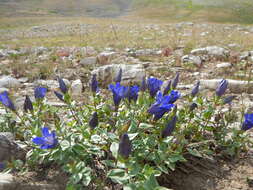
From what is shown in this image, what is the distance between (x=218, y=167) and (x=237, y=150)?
0.26 metres

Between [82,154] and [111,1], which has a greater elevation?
[111,1]

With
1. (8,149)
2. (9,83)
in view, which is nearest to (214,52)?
(9,83)

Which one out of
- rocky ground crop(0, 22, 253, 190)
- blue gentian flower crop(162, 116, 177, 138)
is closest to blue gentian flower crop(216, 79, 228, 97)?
rocky ground crop(0, 22, 253, 190)

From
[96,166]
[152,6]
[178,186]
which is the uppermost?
[152,6]

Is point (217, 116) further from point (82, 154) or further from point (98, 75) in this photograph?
point (98, 75)

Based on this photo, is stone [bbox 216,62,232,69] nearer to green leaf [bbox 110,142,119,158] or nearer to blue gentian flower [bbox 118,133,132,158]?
green leaf [bbox 110,142,119,158]

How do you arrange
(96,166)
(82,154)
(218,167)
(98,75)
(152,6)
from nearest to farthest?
(82,154), (96,166), (218,167), (98,75), (152,6)

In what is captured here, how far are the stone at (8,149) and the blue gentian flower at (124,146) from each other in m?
1.09

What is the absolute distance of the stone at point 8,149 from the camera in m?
2.31

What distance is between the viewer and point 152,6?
63.0 meters

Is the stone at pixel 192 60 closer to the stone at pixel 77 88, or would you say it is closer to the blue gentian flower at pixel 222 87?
the stone at pixel 77 88

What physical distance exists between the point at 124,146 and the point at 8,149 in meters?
1.18

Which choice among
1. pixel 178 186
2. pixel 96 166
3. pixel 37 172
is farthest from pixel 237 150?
pixel 37 172

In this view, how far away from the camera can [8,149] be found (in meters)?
2.32
